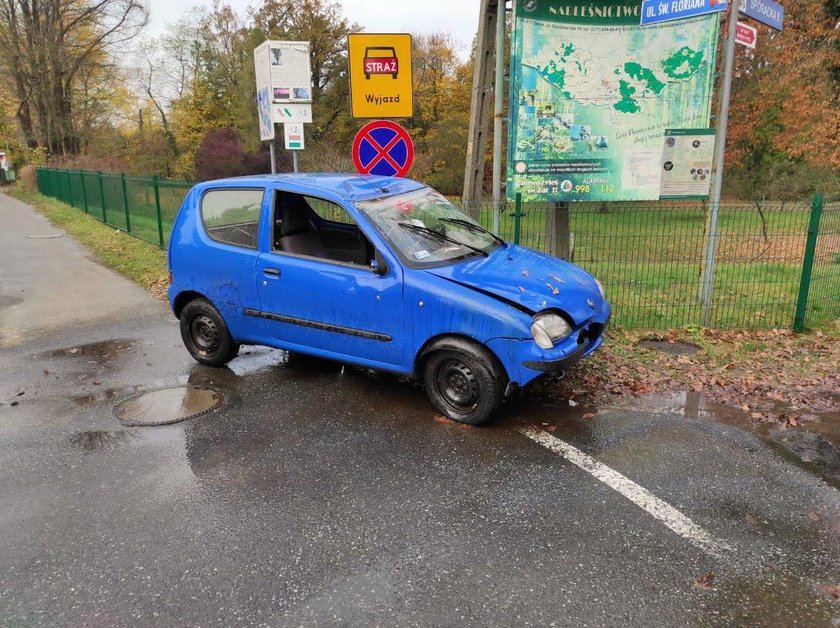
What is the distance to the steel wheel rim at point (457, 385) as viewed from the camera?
15.2 ft

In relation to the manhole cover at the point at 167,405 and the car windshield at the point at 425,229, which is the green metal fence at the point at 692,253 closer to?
the car windshield at the point at 425,229

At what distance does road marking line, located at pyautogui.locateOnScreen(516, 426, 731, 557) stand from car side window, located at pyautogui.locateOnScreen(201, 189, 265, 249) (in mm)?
2919

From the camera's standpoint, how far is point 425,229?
5.20 metres

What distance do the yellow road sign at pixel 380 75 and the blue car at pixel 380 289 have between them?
229 cm

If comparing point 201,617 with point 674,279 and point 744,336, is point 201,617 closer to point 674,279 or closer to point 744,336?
point 744,336

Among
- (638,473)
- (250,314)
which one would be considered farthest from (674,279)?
(250,314)

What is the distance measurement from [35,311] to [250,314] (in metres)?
4.73

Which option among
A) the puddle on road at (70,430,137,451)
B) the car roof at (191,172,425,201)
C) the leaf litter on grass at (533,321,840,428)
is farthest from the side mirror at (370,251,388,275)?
the puddle on road at (70,430,137,451)

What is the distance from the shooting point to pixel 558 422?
4.79m

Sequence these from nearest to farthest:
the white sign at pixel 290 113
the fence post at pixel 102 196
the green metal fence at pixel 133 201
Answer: the white sign at pixel 290 113, the green metal fence at pixel 133 201, the fence post at pixel 102 196

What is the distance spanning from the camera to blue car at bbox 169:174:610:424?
4508 mm

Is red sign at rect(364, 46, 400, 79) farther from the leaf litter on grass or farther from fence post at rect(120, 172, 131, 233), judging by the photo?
fence post at rect(120, 172, 131, 233)

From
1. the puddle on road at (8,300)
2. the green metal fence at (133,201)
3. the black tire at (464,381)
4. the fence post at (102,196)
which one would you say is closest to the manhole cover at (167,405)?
the black tire at (464,381)

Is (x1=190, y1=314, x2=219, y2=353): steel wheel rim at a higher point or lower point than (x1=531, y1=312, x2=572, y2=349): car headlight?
lower
